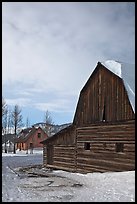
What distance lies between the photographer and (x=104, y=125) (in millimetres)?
21891

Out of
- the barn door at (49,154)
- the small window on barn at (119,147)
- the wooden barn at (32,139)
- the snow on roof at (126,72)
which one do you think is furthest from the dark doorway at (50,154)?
the wooden barn at (32,139)

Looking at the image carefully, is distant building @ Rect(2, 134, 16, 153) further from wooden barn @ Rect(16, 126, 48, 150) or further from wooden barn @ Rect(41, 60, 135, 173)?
wooden barn @ Rect(41, 60, 135, 173)

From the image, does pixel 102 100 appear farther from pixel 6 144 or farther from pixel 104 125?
pixel 6 144

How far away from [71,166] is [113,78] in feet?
28.9

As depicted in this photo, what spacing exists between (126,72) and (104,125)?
13.5 ft

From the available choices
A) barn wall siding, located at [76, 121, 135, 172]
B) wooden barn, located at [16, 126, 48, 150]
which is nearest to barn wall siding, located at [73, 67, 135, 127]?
barn wall siding, located at [76, 121, 135, 172]

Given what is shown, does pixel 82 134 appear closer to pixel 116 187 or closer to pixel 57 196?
pixel 116 187

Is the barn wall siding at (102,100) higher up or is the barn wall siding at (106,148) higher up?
the barn wall siding at (102,100)

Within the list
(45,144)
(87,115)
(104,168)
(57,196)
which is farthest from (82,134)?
(57,196)

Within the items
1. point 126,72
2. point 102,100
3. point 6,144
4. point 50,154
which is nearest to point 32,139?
point 6,144

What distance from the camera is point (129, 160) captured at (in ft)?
63.3

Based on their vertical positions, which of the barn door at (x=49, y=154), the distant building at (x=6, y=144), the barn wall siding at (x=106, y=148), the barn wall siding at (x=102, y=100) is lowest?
the distant building at (x=6, y=144)

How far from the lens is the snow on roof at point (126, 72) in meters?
20.0

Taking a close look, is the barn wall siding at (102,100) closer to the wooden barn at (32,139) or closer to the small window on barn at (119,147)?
the small window on barn at (119,147)
